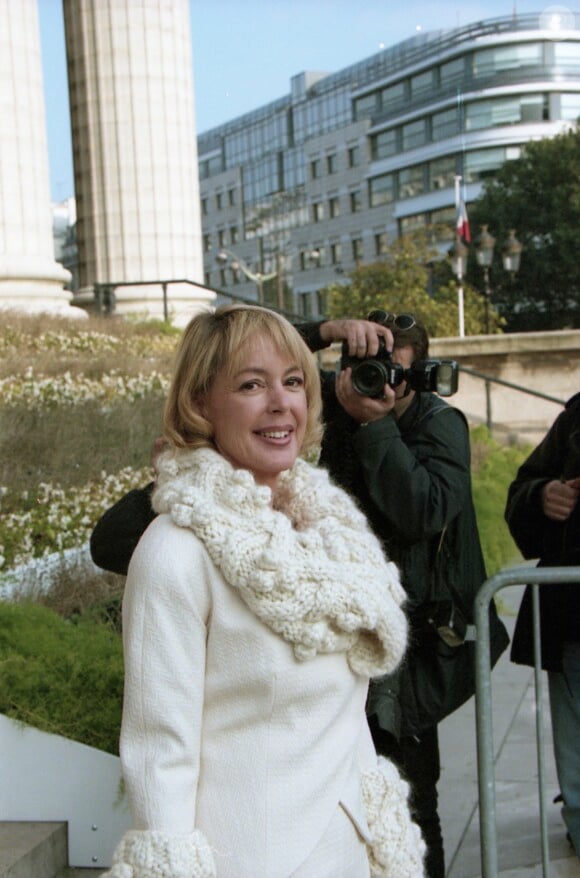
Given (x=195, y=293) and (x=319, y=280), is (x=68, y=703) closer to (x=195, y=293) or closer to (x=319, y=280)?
(x=195, y=293)

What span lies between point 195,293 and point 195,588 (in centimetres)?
1399

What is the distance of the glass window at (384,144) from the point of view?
325 feet

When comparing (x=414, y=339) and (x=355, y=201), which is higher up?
(x=355, y=201)

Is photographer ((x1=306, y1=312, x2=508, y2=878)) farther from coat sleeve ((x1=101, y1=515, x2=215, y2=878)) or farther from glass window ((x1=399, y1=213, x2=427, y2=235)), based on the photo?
glass window ((x1=399, y1=213, x2=427, y2=235))

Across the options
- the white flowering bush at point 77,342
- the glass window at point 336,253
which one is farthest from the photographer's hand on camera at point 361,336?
the glass window at point 336,253

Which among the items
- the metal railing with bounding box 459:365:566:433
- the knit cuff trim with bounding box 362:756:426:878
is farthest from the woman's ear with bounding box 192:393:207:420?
the metal railing with bounding box 459:365:566:433

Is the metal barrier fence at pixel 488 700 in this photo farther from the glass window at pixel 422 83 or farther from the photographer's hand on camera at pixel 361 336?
the glass window at pixel 422 83

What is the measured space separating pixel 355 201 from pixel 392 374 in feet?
329

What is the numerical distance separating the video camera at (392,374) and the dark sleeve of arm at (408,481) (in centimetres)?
11

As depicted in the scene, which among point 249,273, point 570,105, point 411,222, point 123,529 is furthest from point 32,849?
point 411,222

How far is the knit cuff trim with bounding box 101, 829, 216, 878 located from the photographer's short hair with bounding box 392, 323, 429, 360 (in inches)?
74.8

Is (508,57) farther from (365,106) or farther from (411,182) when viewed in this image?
(365,106)

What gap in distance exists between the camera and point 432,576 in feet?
11.6

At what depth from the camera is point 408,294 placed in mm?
46719
